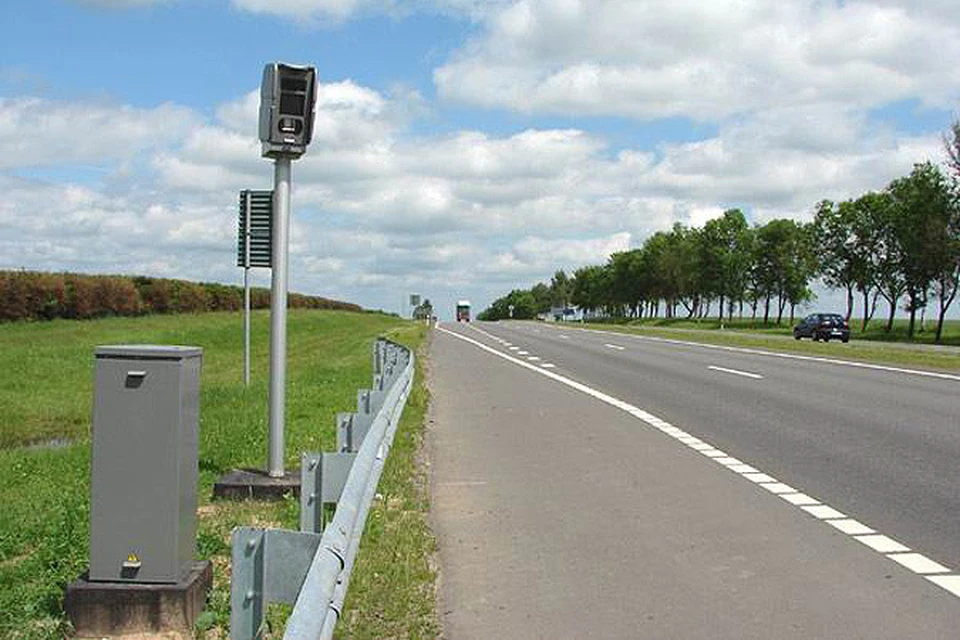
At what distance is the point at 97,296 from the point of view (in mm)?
55375

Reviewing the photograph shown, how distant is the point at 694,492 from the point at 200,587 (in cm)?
534

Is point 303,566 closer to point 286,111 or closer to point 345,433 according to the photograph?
point 345,433

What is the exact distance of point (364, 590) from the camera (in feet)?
20.6

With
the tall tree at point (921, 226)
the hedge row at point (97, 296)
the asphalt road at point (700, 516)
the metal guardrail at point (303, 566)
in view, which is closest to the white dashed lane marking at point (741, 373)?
the asphalt road at point (700, 516)

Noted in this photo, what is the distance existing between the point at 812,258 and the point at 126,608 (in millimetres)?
84974

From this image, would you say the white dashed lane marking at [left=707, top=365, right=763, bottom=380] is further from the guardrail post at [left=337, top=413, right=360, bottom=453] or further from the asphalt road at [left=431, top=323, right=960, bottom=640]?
the guardrail post at [left=337, top=413, right=360, bottom=453]

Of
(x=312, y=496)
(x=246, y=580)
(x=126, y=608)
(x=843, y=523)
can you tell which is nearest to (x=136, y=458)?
(x=126, y=608)

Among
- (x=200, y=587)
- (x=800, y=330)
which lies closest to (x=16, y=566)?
Answer: (x=200, y=587)

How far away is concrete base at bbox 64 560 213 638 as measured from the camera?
5.12m

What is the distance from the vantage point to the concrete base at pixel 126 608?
16.8 ft

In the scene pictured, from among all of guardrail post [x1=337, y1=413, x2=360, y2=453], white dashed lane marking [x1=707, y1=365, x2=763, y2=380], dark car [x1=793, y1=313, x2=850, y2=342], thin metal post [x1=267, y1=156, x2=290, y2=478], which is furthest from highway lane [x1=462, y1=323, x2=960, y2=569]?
dark car [x1=793, y1=313, x2=850, y2=342]

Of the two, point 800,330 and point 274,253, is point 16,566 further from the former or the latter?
point 800,330

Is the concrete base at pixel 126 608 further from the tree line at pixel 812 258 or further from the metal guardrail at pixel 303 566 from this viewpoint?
the tree line at pixel 812 258

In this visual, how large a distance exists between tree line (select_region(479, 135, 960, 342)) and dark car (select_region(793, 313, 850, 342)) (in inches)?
338
